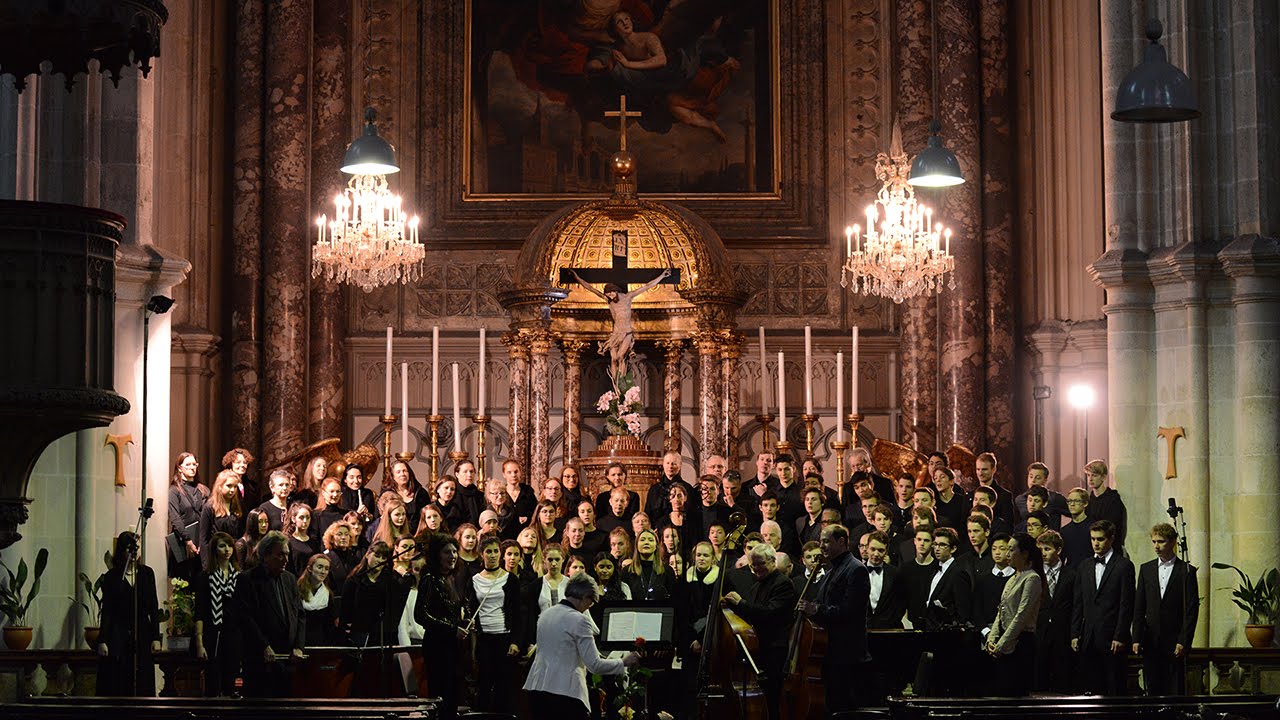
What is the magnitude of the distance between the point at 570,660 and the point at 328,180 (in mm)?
12059

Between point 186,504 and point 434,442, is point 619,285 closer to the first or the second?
point 434,442

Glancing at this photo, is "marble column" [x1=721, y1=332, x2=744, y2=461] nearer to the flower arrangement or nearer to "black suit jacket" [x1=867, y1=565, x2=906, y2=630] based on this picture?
the flower arrangement

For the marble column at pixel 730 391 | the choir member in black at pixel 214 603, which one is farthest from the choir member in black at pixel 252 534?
the marble column at pixel 730 391

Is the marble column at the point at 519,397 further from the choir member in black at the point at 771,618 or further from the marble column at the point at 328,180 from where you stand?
the choir member in black at the point at 771,618

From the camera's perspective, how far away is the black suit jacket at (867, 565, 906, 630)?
13.1 m

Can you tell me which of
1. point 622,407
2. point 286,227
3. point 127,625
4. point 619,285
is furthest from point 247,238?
point 127,625

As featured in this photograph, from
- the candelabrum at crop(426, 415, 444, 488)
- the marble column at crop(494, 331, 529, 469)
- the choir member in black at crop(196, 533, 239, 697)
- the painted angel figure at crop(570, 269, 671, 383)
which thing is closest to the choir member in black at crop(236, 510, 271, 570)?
the choir member in black at crop(196, 533, 239, 697)

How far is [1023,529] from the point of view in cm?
1484

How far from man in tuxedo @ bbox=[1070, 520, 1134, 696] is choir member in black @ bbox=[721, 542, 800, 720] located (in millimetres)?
1910

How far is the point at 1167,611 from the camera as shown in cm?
1254

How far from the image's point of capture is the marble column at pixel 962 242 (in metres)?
20.4

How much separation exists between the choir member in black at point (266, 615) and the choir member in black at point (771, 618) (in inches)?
118

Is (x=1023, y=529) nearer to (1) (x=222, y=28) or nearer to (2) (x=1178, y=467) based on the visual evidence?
(2) (x=1178, y=467)

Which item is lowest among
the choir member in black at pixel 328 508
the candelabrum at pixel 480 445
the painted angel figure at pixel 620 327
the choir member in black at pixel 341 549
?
the choir member in black at pixel 341 549
